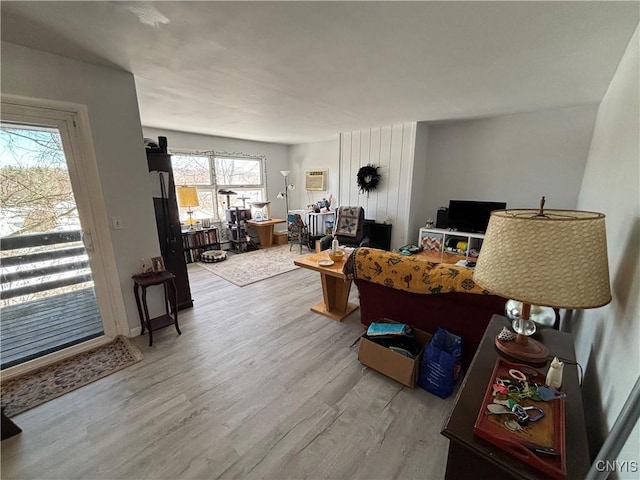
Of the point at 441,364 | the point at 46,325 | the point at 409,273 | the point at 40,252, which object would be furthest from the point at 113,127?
the point at 441,364

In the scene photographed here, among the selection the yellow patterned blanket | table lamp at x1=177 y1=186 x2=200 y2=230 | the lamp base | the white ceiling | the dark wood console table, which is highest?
the white ceiling

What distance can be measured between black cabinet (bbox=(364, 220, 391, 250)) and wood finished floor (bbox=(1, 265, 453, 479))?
2.62m

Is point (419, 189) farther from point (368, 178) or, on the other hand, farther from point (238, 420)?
point (238, 420)

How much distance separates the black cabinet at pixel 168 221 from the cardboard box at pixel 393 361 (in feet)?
7.20

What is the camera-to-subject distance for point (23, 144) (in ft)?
6.30

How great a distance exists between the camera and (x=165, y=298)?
2705 millimetres

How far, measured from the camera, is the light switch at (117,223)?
2.29m

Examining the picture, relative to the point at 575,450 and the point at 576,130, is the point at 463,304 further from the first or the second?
the point at 576,130

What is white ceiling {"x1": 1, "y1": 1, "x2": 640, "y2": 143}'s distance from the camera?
1.40 metres

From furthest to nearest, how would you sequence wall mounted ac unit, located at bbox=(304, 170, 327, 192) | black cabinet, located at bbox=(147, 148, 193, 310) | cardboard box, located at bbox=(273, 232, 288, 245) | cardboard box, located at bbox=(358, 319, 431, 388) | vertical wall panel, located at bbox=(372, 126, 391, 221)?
cardboard box, located at bbox=(273, 232, 288, 245) → wall mounted ac unit, located at bbox=(304, 170, 327, 192) → vertical wall panel, located at bbox=(372, 126, 391, 221) → black cabinet, located at bbox=(147, 148, 193, 310) → cardboard box, located at bbox=(358, 319, 431, 388)

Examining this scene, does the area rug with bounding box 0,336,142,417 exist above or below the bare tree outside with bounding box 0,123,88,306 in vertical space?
below

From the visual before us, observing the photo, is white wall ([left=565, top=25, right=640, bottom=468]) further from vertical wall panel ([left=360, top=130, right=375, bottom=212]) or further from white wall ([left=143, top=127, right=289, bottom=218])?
white wall ([left=143, top=127, right=289, bottom=218])

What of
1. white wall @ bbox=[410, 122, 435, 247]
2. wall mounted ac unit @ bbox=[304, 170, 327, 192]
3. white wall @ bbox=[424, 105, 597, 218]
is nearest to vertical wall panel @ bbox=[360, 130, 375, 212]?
white wall @ bbox=[410, 122, 435, 247]

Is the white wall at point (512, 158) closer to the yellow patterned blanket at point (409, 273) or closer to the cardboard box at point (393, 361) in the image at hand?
the yellow patterned blanket at point (409, 273)
